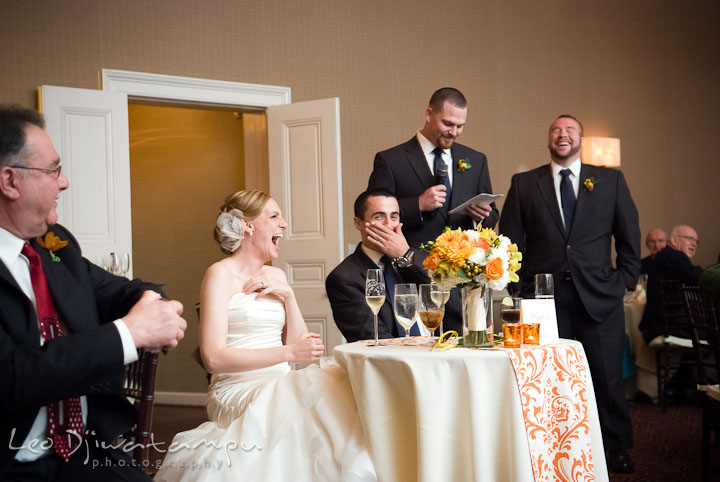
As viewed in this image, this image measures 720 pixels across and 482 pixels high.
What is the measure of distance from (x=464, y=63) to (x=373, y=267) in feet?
14.1

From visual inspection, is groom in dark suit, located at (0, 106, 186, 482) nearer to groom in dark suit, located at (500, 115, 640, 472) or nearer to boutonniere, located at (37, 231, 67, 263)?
boutonniere, located at (37, 231, 67, 263)

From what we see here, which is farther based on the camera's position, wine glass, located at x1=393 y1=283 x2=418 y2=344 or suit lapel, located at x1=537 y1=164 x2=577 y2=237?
suit lapel, located at x1=537 y1=164 x2=577 y2=237

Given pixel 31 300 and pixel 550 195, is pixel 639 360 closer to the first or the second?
pixel 550 195

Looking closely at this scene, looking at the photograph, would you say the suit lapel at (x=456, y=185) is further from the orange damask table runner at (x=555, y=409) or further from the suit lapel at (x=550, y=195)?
the orange damask table runner at (x=555, y=409)

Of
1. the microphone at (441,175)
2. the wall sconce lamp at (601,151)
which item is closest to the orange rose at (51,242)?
the microphone at (441,175)

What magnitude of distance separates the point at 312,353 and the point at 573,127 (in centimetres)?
209

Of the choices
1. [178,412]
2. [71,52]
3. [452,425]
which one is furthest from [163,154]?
[452,425]

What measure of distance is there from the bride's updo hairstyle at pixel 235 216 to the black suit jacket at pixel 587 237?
5.26 ft

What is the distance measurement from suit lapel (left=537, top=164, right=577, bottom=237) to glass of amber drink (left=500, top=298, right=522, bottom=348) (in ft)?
5.03

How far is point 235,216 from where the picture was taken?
112 inches

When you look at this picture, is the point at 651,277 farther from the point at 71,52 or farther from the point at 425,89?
the point at 71,52

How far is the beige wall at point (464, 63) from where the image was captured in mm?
5383

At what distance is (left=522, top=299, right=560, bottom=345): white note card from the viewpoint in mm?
2332

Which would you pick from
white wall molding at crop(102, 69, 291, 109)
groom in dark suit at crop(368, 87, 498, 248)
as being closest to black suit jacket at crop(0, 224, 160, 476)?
groom in dark suit at crop(368, 87, 498, 248)
